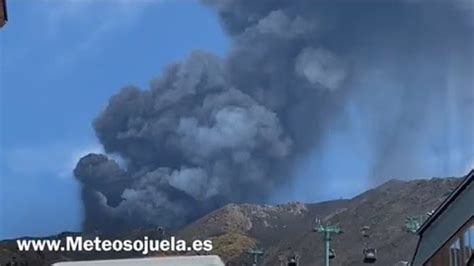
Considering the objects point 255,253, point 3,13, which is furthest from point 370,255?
point 3,13

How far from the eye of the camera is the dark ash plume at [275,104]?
607cm

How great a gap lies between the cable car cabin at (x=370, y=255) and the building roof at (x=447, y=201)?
49 cm

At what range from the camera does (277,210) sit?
6199 mm

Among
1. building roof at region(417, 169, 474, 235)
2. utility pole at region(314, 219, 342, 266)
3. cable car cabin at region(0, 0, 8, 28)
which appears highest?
cable car cabin at region(0, 0, 8, 28)

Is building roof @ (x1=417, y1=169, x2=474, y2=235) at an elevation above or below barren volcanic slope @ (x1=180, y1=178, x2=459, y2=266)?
above

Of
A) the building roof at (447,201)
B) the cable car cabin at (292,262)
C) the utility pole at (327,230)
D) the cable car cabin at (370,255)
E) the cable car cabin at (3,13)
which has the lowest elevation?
the cable car cabin at (292,262)

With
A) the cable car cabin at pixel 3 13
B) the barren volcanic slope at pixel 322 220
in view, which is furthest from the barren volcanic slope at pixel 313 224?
the cable car cabin at pixel 3 13

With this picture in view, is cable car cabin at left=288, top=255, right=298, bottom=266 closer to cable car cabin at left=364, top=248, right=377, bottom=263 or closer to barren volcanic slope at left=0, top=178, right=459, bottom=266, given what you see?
barren volcanic slope at left=0, top=178, right=459, bottom=266

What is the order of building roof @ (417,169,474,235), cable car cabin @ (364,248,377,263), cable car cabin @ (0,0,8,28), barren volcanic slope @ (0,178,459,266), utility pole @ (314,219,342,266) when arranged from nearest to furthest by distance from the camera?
cable car cabin @ (0,0,8,28) < barren volcanic slope @ (0,178,459,266) < utility pole @ (314,219,342,266) < building roof @ (417,169,474,235) < cable car cabin @ (364,248,377,263)

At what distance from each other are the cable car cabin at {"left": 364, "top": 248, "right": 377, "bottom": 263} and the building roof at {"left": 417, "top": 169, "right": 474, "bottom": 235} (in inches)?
19.2

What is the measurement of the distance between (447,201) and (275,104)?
1.57m

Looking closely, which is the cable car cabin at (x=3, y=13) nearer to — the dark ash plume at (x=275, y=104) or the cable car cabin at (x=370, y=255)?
the dark ash plume at (x=275, y=104)

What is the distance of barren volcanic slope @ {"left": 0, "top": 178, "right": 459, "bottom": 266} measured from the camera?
611cm

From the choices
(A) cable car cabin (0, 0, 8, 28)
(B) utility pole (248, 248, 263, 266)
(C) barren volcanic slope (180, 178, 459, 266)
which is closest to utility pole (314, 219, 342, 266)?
(C) barren volcanic slope (180, 178, 459, 266)
